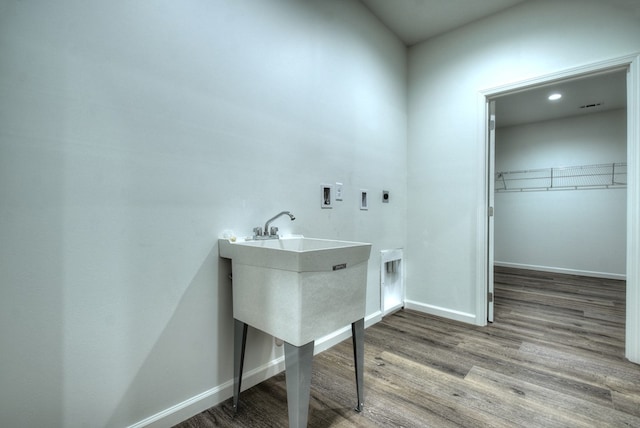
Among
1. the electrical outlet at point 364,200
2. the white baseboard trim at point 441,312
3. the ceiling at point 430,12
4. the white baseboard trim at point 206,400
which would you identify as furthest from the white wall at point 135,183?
the white baseboard trim at point 441,312

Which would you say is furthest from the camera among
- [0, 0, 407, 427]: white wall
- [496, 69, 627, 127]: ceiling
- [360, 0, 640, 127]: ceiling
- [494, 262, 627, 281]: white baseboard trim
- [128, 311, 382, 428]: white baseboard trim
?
[494, 262, 627, 281]: white baseboard trim

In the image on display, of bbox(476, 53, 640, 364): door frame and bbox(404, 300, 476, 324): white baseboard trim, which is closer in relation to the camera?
bbox(476, 53, 640, 364): door frame

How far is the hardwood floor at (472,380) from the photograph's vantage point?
1358 mm

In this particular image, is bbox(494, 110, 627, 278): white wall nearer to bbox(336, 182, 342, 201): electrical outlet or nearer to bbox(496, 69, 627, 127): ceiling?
bbox(496, 69, 627, 127): ceiling

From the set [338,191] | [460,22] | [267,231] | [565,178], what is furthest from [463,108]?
[565,178]

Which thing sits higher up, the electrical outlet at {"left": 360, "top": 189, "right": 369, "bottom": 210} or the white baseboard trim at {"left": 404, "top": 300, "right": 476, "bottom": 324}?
the electrical outlet at {"left": 360, "top": 189, "right": 369, "bottom": 210}

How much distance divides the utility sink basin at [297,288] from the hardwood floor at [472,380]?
0.48m

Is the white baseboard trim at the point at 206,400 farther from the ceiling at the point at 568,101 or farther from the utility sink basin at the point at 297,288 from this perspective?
the ceiling at the point at 568,101

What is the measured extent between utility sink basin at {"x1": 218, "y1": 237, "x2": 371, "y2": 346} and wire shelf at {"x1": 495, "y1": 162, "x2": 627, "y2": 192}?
503 cm

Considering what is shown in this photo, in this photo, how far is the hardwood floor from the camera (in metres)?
1.36

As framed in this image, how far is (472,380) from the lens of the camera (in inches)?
65.6

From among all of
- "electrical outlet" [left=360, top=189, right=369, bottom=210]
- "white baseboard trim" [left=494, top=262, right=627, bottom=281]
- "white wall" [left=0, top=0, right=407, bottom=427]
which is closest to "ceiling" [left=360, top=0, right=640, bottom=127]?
"white wall" [left=0, top=0, right=407, bottom=427]

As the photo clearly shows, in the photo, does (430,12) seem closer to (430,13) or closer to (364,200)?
(430,13)

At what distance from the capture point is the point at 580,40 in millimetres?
2053
